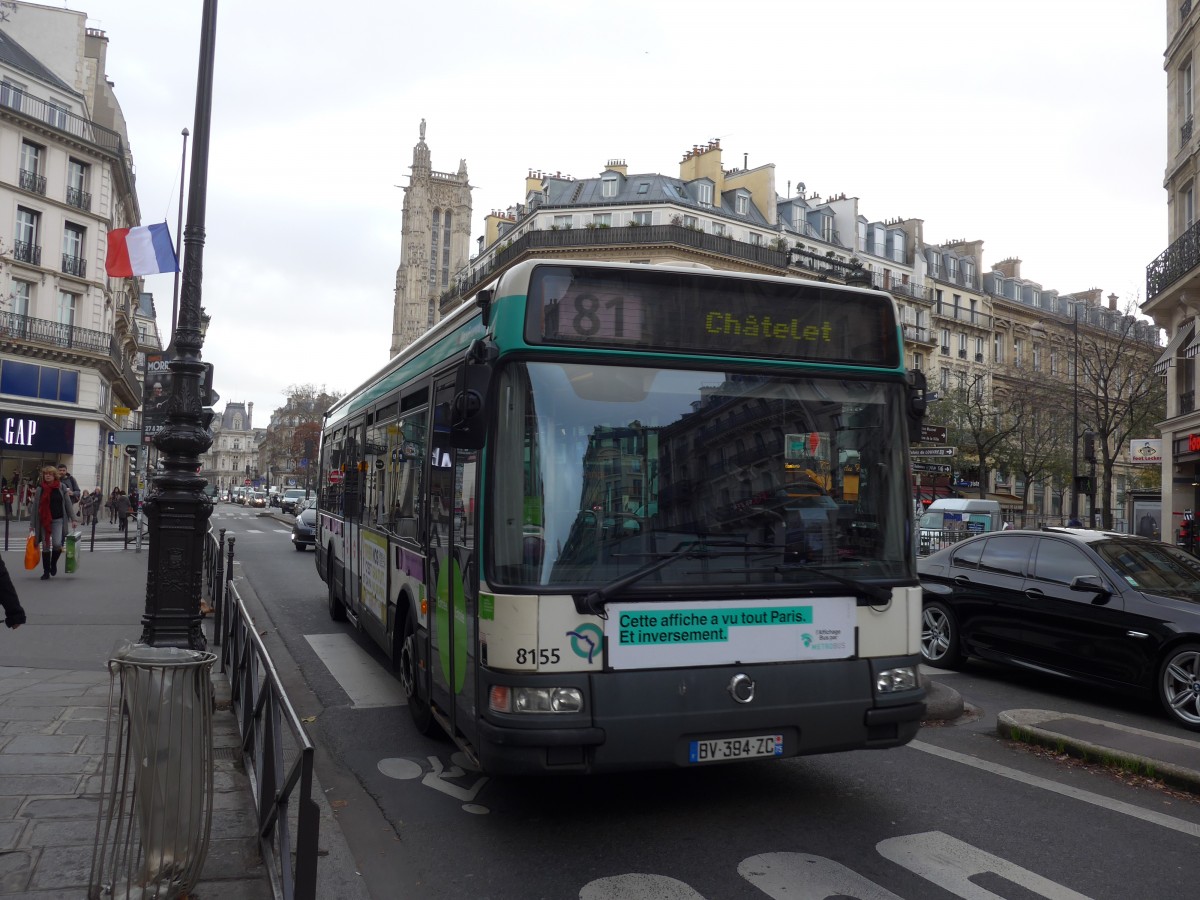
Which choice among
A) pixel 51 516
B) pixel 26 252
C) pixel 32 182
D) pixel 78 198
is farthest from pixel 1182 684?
pixel 78 198

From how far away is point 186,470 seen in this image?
7234 mm

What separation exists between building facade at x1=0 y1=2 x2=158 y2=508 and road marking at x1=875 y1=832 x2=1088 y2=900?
41.3 meters

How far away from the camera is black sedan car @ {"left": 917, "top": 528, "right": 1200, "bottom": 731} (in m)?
7.68

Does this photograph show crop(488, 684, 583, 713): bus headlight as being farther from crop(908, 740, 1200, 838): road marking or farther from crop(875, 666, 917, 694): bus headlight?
crop(908, 740, 1200, 838): road marking

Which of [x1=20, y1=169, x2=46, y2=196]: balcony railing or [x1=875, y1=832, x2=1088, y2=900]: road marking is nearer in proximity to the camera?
[x1=875, y1=832, x2=1088, y2=900]: road marking

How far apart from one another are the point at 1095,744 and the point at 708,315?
153 inches

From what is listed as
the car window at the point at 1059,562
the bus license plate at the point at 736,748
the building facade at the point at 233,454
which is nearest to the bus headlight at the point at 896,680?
the bus license plate at the point at 736,748

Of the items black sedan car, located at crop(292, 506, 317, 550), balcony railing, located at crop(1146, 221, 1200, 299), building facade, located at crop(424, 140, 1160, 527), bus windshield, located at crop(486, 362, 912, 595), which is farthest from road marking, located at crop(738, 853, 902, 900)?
building facade, located at crop(424, 140, 1160, 527)

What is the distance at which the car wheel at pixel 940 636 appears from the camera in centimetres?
971

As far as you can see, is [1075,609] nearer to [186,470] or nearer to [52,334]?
[186,470]

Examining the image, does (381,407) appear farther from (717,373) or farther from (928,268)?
(928,268)

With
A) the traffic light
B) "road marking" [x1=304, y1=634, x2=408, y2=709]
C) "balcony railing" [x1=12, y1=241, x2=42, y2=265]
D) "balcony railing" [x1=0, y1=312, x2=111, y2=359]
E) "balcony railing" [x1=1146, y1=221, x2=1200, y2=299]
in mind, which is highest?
"balcony railing" [x1=12, y1=241, x2=42, y2=265]

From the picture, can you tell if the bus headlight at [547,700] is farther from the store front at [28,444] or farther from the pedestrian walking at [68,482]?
the store front at [28,444]

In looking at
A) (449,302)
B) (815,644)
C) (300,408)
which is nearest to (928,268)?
(449,302)
